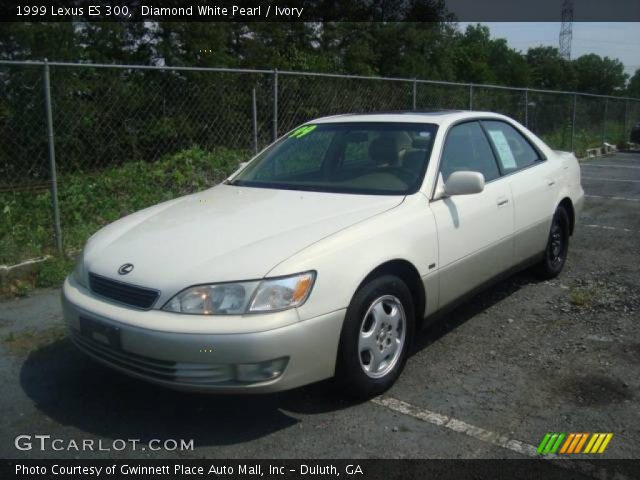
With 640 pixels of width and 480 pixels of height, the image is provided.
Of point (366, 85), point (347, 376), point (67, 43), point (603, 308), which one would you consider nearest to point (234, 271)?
point (347, 376)

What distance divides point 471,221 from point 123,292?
2.21m

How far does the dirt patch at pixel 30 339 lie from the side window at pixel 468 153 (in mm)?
2895

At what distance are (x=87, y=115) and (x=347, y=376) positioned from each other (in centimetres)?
672

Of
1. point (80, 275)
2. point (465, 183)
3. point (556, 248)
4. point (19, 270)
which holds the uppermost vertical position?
point (465, 183)

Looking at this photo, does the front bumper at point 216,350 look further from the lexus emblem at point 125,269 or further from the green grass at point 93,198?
the green grass at point 93,198

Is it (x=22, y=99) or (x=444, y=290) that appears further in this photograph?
(x=22, y=99)

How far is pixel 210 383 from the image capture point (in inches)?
113

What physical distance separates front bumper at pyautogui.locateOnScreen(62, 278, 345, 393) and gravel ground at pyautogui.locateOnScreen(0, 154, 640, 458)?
32cm

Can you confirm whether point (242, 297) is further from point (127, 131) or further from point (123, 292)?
point (127, 131)

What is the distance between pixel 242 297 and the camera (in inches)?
112

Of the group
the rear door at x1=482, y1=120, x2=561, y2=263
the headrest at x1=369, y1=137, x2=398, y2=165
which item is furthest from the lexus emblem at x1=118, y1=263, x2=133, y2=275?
the rear door at x1=482, y1=120, x2=561, y2=263

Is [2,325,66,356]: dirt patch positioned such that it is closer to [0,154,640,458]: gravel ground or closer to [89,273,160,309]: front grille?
[0,154,640,458]: gravel ground

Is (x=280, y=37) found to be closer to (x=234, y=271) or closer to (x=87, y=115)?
(x=87, y=115)

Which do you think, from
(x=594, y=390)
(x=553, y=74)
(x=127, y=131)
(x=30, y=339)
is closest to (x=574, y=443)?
(x=594, y=390)
